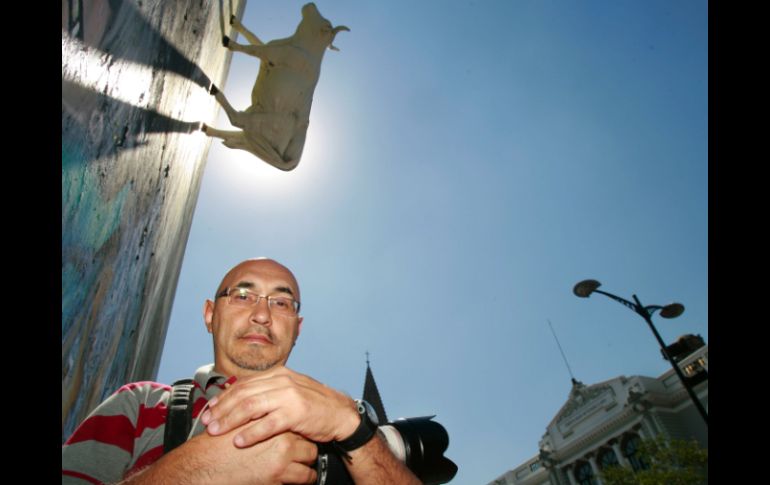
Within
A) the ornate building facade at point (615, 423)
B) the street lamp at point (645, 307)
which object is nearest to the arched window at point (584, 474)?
the ornate building facade at point (615, 423)

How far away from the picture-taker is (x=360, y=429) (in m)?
1.34

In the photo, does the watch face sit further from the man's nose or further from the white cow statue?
the white cow statue

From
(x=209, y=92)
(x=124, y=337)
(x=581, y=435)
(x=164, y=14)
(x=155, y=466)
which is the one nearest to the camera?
(x=155, y=466)

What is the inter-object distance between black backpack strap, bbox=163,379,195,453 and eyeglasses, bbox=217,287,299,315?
0.61 metres

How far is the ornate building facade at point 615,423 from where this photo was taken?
2031 cm

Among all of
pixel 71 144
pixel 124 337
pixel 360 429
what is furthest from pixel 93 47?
pixel 124 337

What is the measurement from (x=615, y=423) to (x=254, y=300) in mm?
25324

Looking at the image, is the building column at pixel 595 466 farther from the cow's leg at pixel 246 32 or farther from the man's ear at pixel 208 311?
the man's ear at pixel 208 311

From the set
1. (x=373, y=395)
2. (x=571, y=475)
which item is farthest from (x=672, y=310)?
(x=373, y=395)

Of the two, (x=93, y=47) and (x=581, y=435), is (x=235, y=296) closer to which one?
(x=93, y=47)

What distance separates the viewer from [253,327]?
73.8 inches

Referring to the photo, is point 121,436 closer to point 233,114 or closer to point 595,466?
point 233,114

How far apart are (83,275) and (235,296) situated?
0.61m

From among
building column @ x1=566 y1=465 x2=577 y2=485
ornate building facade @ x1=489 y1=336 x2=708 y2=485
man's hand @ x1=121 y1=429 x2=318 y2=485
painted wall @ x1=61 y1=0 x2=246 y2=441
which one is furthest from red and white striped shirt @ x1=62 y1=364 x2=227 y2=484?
building column @ x1=566 y1=465 x2=577 y2=485
